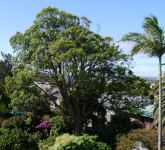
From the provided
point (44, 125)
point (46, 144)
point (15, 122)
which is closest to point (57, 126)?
point (44, 125)

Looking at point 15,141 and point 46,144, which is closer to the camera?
point 15,141

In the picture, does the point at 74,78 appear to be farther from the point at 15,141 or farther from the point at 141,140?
the point at 15,141

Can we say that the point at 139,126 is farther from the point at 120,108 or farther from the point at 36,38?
the point at 36,38

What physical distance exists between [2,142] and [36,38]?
14.0 m

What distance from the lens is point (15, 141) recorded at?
1956 cm

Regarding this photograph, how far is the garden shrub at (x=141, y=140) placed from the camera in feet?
79.4

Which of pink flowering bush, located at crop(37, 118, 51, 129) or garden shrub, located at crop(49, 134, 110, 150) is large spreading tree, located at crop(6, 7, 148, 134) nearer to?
pink flowering bush, located at crop(37, 118, 51, 129)

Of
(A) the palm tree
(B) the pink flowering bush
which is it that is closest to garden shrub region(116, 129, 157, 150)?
(A) the palm tree

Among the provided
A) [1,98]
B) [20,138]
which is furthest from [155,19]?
[1,98]

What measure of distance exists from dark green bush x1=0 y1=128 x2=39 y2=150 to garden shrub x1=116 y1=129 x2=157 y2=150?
20.1 feet

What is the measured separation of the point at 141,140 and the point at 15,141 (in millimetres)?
7893

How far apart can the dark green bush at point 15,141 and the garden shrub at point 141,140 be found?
20.1 ft

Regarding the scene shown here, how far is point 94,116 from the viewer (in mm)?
34844

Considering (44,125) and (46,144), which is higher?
(44,125)
